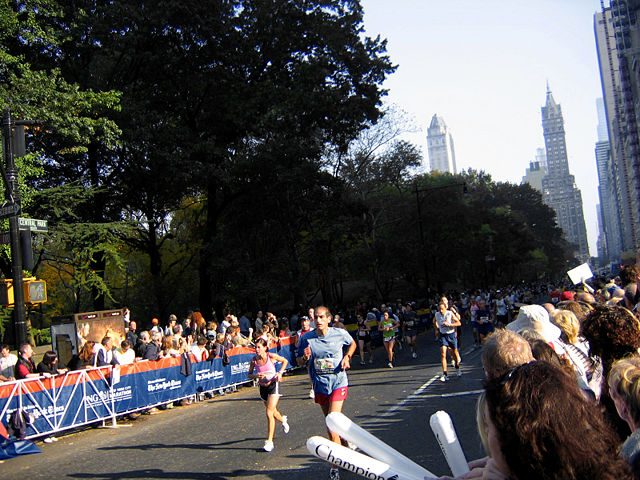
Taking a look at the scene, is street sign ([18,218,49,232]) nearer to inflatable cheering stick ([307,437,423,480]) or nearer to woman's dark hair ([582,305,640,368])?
woman's dark hair ([582,305,640,368])

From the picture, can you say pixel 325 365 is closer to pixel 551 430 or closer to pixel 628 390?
pixel 628 390

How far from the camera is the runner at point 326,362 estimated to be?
291 inches

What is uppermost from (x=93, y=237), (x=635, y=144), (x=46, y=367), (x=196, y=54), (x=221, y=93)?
(x=635, y=144)

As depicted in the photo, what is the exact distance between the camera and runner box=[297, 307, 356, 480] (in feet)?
24.3

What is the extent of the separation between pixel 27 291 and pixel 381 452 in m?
12.0

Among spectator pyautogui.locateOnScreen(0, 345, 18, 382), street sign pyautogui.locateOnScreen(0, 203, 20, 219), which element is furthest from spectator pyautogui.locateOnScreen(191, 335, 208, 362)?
street sign pyautogui.locateOnScreen(0, 203, 20, 219)

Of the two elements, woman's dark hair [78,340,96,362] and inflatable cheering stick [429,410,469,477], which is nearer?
inflatable cheering stick [429,410,469,477]

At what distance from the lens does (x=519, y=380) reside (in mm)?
2016

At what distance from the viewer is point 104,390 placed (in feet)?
38.7

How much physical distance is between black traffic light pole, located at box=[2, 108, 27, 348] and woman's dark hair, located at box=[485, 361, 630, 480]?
1205cm

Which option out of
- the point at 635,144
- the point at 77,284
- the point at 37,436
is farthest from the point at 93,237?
the point at 635,144

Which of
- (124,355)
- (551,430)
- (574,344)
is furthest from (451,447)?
(124,355)

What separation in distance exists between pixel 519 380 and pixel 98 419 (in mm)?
11158

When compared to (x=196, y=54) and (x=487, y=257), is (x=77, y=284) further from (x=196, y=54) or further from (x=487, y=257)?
(x=487, y=257)
